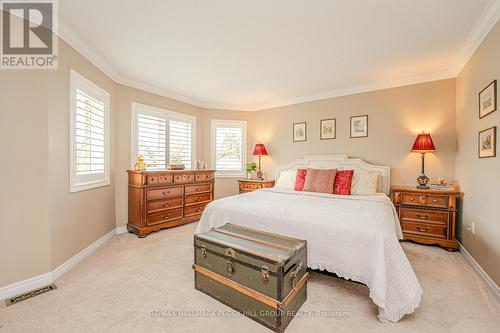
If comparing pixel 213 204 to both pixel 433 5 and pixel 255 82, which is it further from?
pixel 433 5

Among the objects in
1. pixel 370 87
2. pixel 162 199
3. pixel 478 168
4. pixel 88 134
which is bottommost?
pixel 162 199

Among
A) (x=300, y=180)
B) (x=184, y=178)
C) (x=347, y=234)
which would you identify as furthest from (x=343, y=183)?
(x=184, y=178)

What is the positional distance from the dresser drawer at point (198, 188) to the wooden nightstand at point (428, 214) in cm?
336

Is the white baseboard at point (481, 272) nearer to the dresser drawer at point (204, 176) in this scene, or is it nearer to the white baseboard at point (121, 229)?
the dresser drawer at point (204, 176)

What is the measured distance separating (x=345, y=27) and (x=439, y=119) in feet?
8.04

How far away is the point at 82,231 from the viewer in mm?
2812

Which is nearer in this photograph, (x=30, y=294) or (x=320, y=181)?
(x=30, y=294)

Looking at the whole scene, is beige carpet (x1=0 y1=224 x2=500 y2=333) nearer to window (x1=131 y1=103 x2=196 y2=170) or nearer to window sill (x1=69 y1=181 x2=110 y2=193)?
window sill (x1=69 y1=181 x2=110 y2=193)

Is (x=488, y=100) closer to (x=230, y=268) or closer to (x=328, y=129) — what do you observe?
(x=328, y=129)

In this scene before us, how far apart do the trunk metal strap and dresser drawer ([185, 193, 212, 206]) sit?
7.57 ft

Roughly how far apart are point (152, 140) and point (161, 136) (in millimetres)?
213

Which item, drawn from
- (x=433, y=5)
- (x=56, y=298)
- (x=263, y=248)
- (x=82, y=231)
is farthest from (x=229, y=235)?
(x=433, y=5)

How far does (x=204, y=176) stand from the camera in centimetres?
456

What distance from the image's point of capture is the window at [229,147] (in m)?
5.33
